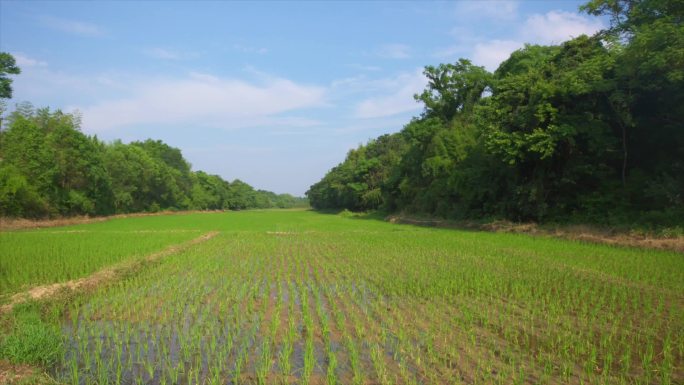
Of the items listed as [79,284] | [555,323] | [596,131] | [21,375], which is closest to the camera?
[21,375]

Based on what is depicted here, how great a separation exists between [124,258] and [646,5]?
66.2 feet

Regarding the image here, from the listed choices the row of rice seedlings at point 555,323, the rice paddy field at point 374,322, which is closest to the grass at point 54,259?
the rice paddy field at point 374,322

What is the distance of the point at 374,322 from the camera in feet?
20.2

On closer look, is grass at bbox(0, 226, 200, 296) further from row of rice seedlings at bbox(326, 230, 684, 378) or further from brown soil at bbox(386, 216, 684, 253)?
brown soil at bbox(386, 216, 684, 253)

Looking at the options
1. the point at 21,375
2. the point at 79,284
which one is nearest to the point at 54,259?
the point at 79,284

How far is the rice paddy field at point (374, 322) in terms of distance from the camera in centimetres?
436

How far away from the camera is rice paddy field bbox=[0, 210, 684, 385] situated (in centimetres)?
436

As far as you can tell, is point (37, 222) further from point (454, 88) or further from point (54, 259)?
point (454, 88)

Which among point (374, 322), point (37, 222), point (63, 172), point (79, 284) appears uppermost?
point (63, 172)

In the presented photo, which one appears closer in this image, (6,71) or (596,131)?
(596,131)

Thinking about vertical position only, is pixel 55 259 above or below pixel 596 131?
below

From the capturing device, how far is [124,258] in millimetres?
12523

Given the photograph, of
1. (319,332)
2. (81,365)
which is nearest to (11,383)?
(81,365)

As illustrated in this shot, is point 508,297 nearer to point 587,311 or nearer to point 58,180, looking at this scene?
point 587,311
